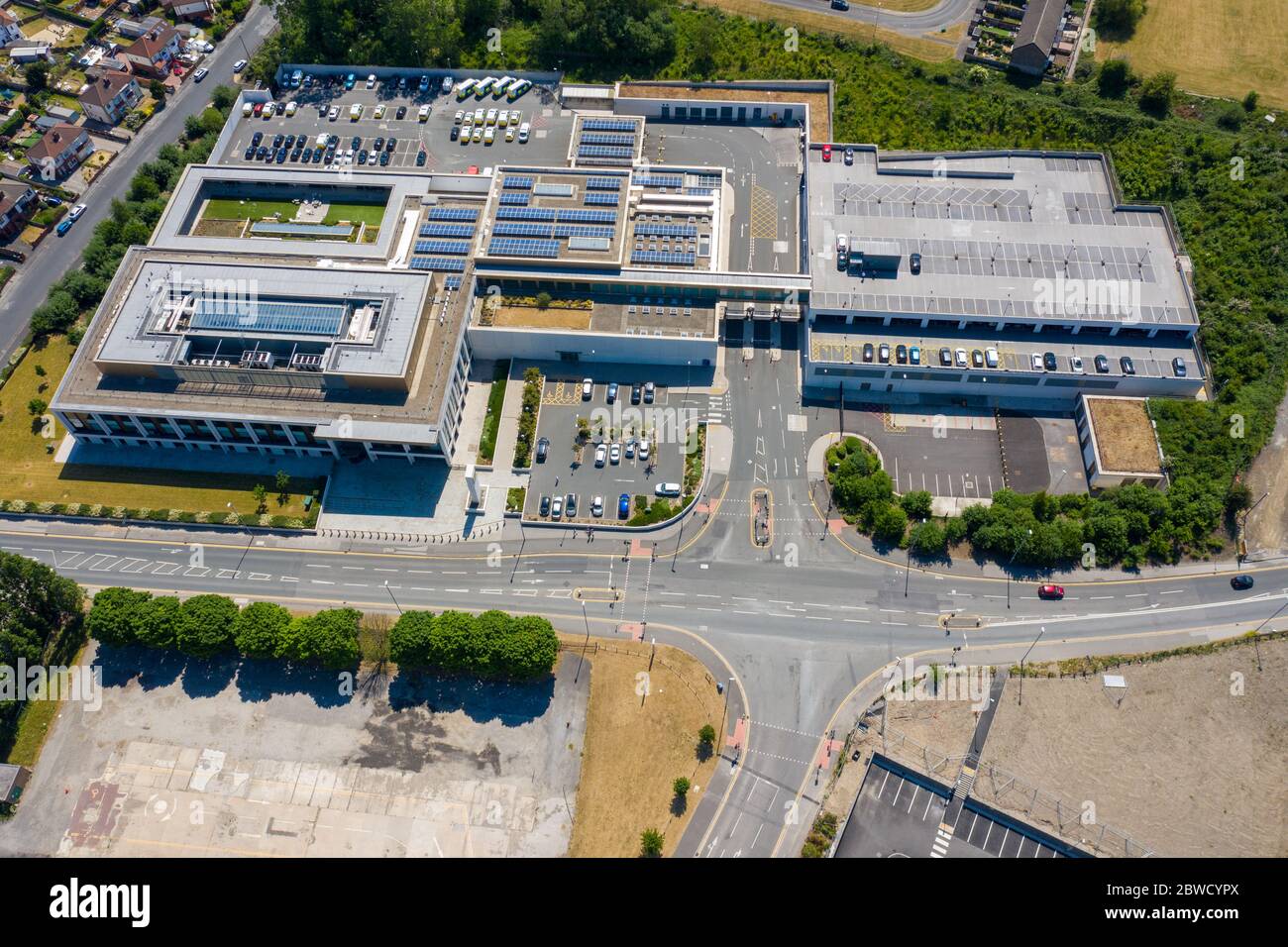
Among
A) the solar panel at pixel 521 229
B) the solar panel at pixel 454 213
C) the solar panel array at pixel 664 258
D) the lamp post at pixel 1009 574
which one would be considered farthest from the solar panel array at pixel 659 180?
the lamp post at pixel 1009 574

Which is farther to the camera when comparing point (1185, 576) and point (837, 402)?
point (837, 402)

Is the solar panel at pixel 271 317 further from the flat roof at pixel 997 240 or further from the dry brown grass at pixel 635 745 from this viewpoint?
the flat roof at pixel 997 240

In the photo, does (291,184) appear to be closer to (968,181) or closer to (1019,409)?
(968,181)

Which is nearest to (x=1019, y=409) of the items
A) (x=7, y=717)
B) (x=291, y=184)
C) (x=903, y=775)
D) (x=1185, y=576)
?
(x=1185, y=576)

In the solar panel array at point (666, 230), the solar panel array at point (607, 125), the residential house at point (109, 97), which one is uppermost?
the residential house at point (109, 97)

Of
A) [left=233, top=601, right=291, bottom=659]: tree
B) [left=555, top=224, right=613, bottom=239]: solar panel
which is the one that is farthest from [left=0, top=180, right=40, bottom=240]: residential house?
[left=555, top=224, right=613, bottom=239]: solar panel

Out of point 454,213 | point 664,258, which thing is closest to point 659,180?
point 664,258

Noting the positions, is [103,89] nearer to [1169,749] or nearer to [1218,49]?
[1169,749]
